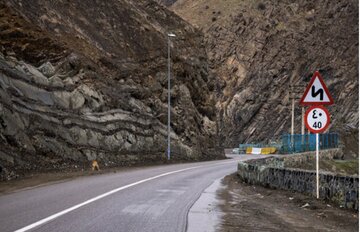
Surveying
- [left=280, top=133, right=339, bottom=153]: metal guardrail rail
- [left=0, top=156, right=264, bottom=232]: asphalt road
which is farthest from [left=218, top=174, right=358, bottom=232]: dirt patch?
[left=280, top=133, right=339, bottom=153]: metal guardrail rail

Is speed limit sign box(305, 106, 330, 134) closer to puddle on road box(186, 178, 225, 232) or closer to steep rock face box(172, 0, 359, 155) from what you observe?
puddle on road box(186, 178, 225, 232)

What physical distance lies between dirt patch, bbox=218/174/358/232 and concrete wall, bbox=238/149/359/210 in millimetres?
265

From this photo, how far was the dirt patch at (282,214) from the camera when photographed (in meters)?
8.28

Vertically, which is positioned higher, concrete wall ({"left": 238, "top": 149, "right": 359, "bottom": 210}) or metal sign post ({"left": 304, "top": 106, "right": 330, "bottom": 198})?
metal sign post ({"left": 304, "top": 106, "right": 330, "bottom": 198})

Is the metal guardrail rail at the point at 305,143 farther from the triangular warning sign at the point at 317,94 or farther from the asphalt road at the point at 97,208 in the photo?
the triangular warning sign at the point at 317,94

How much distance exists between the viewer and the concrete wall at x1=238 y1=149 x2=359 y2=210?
10.2 meters

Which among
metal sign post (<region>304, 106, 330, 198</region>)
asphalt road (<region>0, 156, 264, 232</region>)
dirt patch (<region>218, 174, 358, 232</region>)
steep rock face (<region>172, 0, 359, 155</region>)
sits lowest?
dirt patch (<region>218, 174, 358, 232</region>)

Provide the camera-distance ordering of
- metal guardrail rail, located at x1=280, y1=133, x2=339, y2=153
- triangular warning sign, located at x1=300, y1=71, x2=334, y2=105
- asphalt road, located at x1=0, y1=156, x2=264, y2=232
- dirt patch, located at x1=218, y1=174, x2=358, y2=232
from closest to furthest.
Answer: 1. asphalt road, located at x1=0, y1=156, x2=264, y2=232
2. dirt patch, located at x1=218, y1=174, x2=358, y2=232
3. triangular warning sign, located at x1=300, y1=71, x2=334, y2=105
4. metal guardrail rail, located at x1=280, y1=133, x2=339, y2=153

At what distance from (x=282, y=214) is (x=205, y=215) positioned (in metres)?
1.89

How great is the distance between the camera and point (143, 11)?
162 ft

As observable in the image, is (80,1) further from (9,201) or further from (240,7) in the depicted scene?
(240,7)

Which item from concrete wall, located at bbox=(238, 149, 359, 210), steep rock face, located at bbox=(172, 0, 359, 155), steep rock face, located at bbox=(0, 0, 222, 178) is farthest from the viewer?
steep rock face, located at bbox=(172, 0, 359, 155)

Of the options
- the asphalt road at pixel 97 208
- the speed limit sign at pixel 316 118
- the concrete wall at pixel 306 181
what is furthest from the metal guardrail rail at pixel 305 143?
the speed limit sign at pixel 316 118

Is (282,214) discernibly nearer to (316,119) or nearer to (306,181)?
(316,119)
